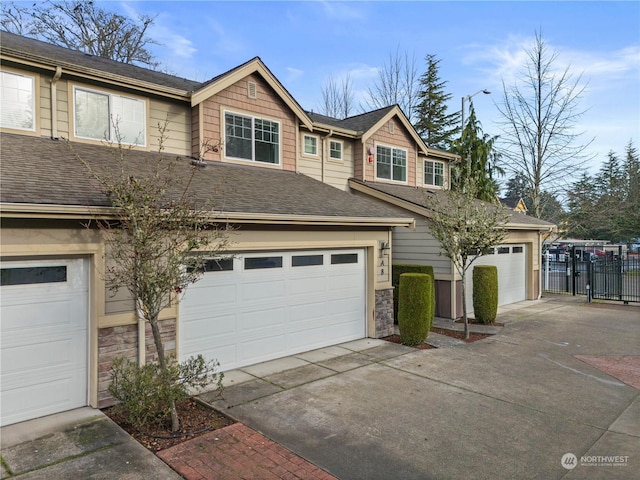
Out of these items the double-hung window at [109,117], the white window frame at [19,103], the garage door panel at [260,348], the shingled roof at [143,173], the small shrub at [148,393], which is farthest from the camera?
the double-hung window at [109,117]

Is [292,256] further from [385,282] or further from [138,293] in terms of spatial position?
[138,293]

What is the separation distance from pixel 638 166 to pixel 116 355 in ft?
135

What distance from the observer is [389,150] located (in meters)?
15.0

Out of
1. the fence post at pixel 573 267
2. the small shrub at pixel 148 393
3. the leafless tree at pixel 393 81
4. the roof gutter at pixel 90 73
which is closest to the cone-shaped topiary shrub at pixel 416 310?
the small shrub at pixel 148 393

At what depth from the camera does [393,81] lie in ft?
95.0

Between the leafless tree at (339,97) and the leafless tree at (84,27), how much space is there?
40.6 feet

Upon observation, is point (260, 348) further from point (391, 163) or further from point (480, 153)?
point (480, 153)

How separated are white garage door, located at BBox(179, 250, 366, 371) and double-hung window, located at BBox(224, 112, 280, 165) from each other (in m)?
3.81

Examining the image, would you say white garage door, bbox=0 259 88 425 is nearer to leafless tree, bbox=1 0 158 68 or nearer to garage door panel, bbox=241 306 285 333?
garage door panel, bbox=241 306 285 333

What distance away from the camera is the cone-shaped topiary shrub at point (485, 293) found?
11.3m

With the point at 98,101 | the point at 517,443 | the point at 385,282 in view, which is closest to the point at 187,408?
the point at 517,443

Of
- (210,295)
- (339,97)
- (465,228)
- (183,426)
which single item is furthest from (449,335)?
(339,97)

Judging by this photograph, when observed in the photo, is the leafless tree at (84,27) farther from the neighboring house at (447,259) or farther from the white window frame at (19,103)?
the neighboring house at (447,259)

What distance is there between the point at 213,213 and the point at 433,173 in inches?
505
